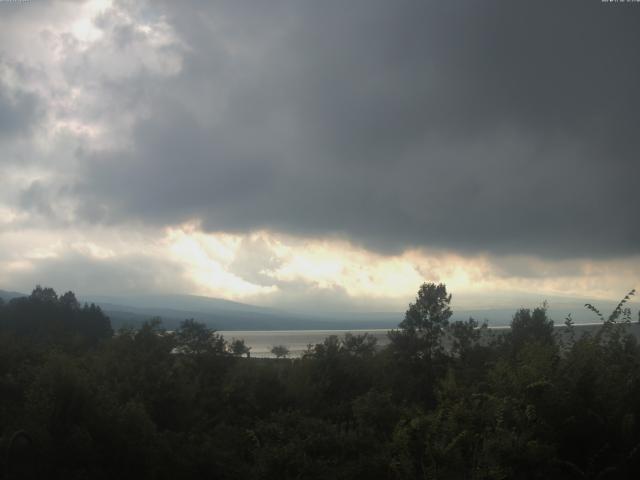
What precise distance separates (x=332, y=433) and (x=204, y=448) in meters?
3.45

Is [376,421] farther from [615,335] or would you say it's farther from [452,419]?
[615,335]

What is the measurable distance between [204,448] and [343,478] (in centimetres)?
438

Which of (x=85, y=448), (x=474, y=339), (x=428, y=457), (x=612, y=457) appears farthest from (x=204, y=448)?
(x=474, y=339)

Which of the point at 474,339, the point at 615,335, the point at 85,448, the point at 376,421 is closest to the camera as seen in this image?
the point at 85,448

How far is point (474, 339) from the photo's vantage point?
4538 centimetres

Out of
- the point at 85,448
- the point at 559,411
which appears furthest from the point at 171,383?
the point at 559,411

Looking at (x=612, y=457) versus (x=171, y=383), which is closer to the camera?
(x=612, y=457)

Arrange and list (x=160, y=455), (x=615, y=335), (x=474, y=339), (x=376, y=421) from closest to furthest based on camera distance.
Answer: (x=160, y=455)
(x=615, y=335)
(x=376, y=421)
(x=474, y=339)

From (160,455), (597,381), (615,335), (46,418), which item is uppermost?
(615,335)

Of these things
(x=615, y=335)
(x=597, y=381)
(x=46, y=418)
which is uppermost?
(x=615, y=335)

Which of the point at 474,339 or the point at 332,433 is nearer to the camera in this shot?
the point at 332,433

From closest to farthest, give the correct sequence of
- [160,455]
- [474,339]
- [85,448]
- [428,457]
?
[428,457], [85,448], [160,455], [474,339]

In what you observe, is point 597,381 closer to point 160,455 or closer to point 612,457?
point 612,457

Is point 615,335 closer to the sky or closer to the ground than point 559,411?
closer to the sky
